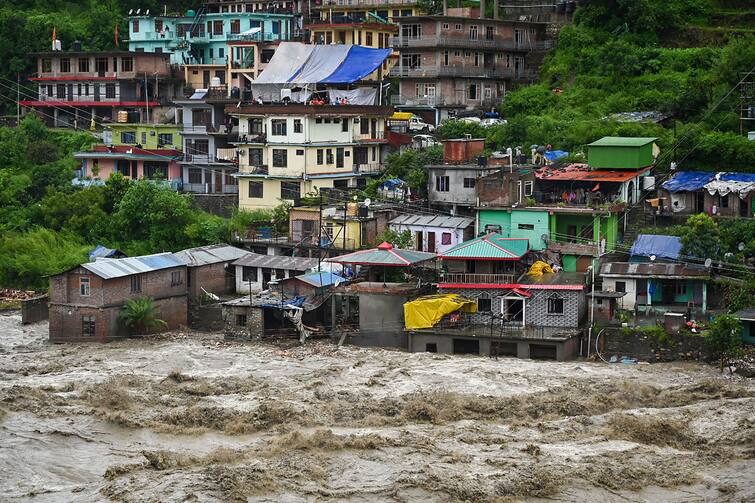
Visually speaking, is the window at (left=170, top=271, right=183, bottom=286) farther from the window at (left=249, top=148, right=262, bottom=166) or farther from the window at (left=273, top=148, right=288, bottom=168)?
the window at (left=249, top=148, right=262, bottom=166)

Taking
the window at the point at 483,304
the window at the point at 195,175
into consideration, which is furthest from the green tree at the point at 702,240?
the window at the point at 195,175

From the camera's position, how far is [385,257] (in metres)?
51.1

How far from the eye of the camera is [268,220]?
59969 mm

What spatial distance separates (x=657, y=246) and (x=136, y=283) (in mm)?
19637

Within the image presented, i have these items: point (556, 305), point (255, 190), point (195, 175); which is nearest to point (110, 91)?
point (195, 175)

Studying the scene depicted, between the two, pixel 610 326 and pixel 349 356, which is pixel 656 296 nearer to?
pixel 610 326

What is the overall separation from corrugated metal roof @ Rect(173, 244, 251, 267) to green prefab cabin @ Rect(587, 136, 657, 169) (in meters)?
15.1

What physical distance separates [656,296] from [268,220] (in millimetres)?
18823

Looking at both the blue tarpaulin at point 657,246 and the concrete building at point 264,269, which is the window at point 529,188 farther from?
the concrete building at point 264,269

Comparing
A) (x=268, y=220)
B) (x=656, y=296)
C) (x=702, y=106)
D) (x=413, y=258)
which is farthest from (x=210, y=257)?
(x=702, y=106)

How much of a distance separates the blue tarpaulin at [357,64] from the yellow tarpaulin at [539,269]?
18.7 m

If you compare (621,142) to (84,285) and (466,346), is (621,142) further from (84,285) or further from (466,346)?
(84,285)

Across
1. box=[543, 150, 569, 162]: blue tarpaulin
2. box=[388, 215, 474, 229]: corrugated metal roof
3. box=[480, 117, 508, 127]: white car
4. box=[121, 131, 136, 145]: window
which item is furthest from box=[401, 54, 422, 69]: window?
box=[121, 131, 136, 145]: window

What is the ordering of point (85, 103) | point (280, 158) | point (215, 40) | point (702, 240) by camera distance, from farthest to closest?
point (215, 40)
point (85, 103)
point (280, 158)
point (702, 240)
